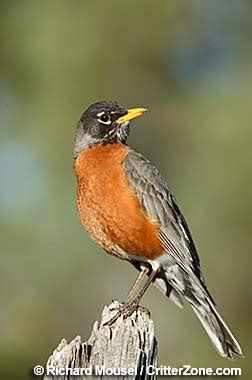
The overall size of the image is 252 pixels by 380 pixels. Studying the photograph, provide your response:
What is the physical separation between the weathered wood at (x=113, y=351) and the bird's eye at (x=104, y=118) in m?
2.23

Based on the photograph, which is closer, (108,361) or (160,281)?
(108,361)

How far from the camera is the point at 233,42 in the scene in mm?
17312

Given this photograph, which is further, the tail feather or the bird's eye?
the bird's eye

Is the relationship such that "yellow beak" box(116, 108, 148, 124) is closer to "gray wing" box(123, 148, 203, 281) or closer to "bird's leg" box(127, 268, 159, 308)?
"gray wing" box(123, 148, 203, 281)

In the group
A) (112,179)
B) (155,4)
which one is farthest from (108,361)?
(155,4)

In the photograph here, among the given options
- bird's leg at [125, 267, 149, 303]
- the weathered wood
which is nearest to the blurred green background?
bird's leg at [125, 267, 149, 303]

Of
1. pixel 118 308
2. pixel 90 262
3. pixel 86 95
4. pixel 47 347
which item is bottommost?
pixel 118 308

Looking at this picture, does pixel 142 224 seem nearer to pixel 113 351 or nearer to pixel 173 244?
pixel 173 244

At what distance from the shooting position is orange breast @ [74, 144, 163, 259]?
6.30 meters

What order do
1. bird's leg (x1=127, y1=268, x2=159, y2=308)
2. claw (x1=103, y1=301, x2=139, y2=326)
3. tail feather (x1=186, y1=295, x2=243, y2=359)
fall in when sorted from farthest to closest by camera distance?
tail feather (x1=186, y1=295, x2=243, y2=359)
bird's leg (x1=127, y1=268, x2=159, y2=308)
claw (x1=103, y1=301, x2=139, y2=326)

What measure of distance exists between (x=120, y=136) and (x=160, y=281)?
38.9 inches

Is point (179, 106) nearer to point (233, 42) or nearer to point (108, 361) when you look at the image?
point (233, 42)

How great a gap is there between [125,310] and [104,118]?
1.71 metres

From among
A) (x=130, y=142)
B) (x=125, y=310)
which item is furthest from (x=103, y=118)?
(x=130, y=142)
